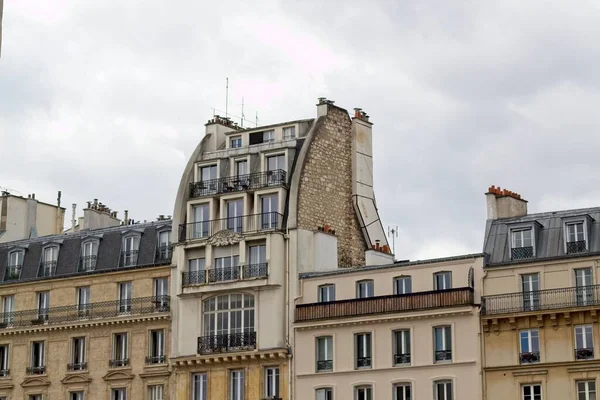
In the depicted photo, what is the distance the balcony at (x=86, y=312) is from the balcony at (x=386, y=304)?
828 cm

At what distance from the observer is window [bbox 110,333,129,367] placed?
63.7 m

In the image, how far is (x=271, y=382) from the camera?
59.3 metres

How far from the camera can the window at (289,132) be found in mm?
63969

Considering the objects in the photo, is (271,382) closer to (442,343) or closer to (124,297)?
(442,343)

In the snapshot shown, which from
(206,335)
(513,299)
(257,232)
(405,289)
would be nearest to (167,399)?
(206,335)

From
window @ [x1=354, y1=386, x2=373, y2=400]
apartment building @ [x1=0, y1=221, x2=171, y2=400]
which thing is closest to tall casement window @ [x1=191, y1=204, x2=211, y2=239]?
apartment building @ [x1=0, y1=221, x2=171, y2=400]

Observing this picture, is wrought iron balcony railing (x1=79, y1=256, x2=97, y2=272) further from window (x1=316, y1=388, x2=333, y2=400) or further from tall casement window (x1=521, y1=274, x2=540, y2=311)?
tall casement window (x1=521, y1=274, x2=540, y2=311)

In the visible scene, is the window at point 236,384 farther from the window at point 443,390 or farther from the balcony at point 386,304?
the window at point 443,390

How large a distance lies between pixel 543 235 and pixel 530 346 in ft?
15.4

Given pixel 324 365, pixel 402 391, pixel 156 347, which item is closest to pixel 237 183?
pixel 156 347

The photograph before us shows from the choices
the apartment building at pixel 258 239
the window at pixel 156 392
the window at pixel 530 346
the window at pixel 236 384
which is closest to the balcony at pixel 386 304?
the apartment building at pixel 258 239

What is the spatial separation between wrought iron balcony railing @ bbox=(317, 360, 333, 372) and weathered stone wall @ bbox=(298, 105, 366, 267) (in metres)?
6.55

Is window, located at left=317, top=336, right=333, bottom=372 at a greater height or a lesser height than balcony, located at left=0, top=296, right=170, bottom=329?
lesser

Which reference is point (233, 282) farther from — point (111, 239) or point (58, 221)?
point (58, 221)
